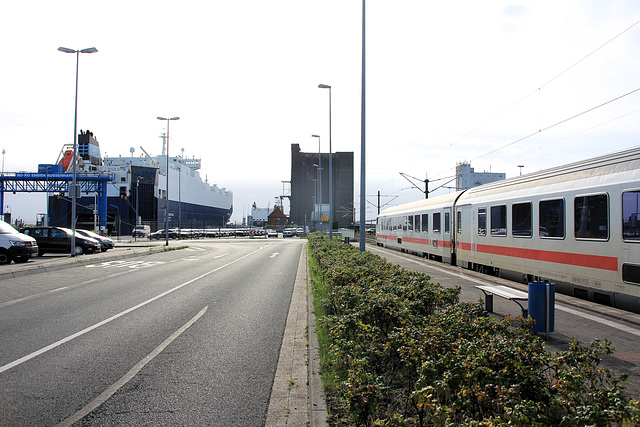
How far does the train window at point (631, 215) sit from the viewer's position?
853cm

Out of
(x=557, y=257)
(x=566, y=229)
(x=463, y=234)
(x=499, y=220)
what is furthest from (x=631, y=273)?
(x=463, y=234)

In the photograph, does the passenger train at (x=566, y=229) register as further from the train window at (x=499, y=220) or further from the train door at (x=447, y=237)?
the train door at (x=447, y=237)

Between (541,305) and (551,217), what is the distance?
5.22 metres

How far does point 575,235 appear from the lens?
10414mm

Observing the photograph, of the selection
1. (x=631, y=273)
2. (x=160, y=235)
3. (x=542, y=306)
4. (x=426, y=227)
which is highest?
(x=426, y=227)

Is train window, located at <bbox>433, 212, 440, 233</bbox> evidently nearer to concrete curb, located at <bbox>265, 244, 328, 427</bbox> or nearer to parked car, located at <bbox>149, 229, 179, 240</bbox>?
concrete curb, located at <bbox>265, 244, 328, 427</bbox>

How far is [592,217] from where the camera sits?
32.4ft

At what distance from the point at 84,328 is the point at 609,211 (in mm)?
10453

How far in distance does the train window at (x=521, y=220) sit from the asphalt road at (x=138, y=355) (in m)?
7.11

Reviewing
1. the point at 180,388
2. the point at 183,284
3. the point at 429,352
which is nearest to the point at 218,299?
the point at 183,284

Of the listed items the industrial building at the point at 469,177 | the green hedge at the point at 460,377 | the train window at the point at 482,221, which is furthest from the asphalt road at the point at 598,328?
the industrial building at the point at 469,177

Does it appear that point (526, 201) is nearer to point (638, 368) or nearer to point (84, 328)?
point (638, 368)

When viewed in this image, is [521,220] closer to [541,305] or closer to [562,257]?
[562,257]

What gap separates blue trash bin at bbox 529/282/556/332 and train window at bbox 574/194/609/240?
332 centimetres
